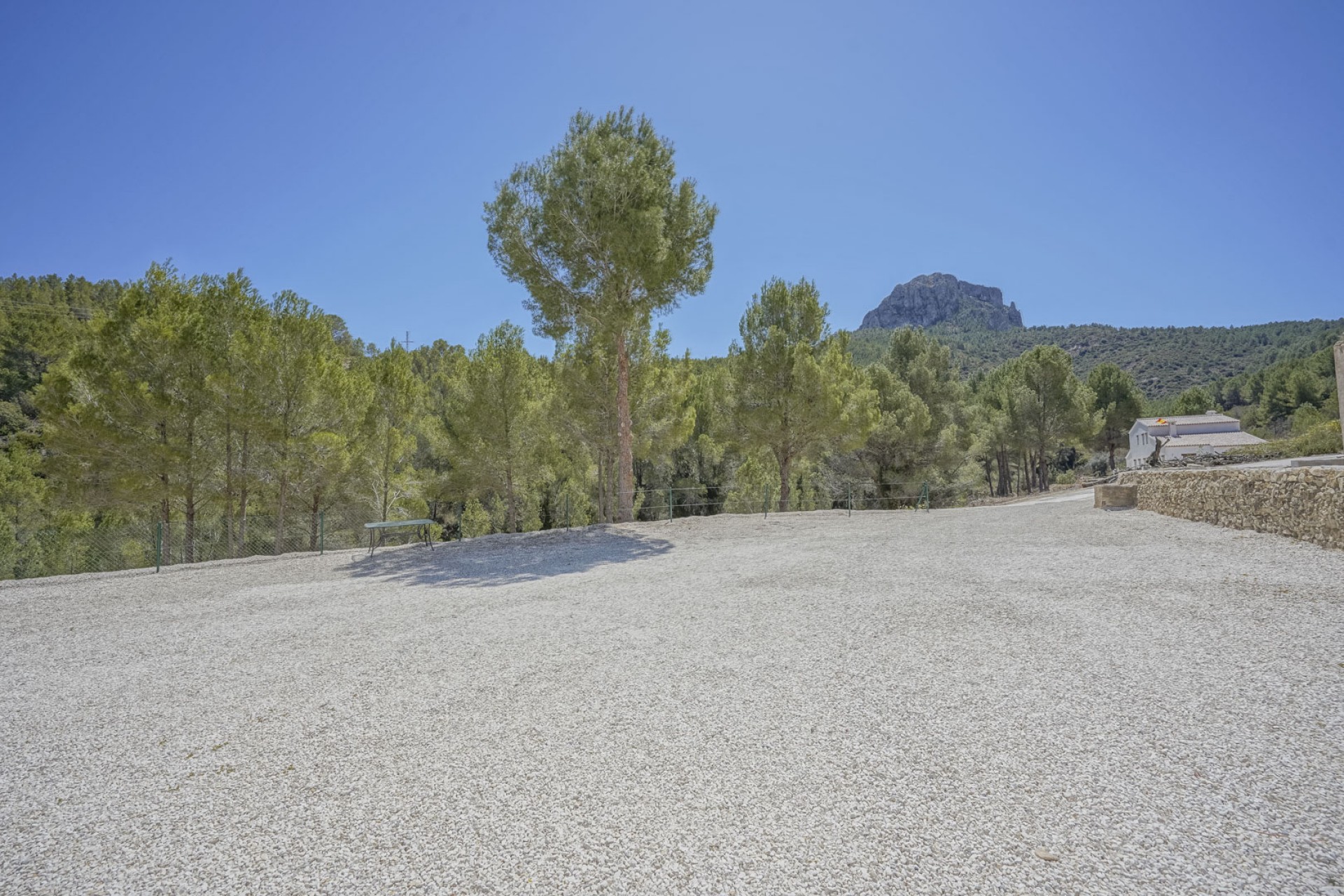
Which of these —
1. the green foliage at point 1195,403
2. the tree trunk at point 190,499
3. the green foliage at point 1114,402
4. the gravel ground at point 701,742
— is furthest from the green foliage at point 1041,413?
the tree trunk at point 190,499

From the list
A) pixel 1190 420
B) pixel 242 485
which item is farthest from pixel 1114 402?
pixel 242 485

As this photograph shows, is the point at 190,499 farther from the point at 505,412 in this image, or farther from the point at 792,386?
the point at 792,386

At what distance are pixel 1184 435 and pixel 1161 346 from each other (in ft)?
188

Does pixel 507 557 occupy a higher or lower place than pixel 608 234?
lower

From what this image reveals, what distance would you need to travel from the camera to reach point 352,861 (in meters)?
2.30

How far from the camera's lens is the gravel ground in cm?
223

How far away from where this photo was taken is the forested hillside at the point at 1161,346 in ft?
253

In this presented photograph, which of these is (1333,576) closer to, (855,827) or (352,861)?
(855,827)

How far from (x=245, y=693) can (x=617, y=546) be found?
25.0 feet

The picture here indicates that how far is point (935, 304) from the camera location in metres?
134

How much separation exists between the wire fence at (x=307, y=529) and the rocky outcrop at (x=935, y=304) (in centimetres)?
10663

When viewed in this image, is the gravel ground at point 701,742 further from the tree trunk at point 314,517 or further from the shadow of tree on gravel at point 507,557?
the tree trunk at point 314,517

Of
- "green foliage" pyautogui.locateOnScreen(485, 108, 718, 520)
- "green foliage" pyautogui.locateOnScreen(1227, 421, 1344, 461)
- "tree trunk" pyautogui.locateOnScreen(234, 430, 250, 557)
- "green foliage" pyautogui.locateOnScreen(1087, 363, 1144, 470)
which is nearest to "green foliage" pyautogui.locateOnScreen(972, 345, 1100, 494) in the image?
"green foliage" pyautogui.locateOnScreen(1087, 363, 1144, 470)

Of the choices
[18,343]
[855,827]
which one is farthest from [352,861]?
[18,343]
